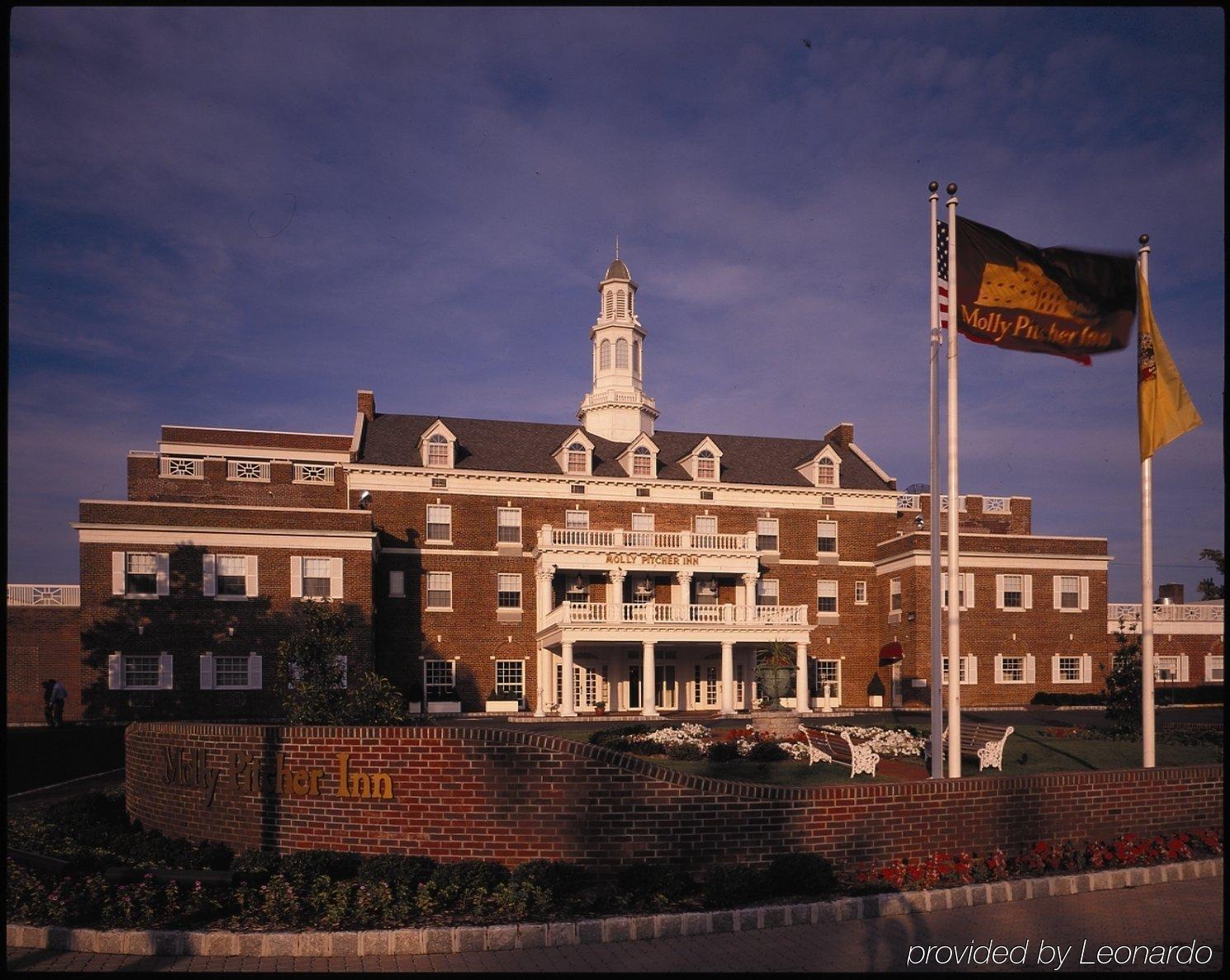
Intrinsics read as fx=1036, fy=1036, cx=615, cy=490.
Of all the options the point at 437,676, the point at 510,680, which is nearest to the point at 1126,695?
the point at 510,680

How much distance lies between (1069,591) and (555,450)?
81.3 ft

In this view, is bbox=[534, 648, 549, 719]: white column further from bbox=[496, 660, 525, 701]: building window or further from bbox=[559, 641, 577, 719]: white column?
bbox=[559, 641, 577, 719]: white column

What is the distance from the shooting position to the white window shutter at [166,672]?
1506 inches

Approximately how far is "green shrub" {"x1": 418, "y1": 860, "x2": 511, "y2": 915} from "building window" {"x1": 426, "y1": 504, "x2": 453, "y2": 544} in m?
32.9

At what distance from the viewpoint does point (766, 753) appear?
67.9 feet

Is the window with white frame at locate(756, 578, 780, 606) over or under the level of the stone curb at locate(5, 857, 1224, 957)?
over

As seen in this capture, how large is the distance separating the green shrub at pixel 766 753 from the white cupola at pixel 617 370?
102ft

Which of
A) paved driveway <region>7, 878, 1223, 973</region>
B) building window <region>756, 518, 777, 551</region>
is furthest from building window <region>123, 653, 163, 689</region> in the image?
paved driveway <region>7, 878, 1223, 973</region>

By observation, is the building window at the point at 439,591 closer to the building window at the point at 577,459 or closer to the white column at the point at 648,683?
the building window at the point at 577,459

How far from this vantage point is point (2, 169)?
28.3 feet

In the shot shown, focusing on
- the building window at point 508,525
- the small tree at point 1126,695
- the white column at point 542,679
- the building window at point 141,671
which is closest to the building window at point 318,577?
the building window at point 141,671

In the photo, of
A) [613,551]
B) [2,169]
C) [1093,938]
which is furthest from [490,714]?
[2,169]

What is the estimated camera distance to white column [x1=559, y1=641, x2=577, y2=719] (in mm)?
40469

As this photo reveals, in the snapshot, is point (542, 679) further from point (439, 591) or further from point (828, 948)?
point (828, 948)
